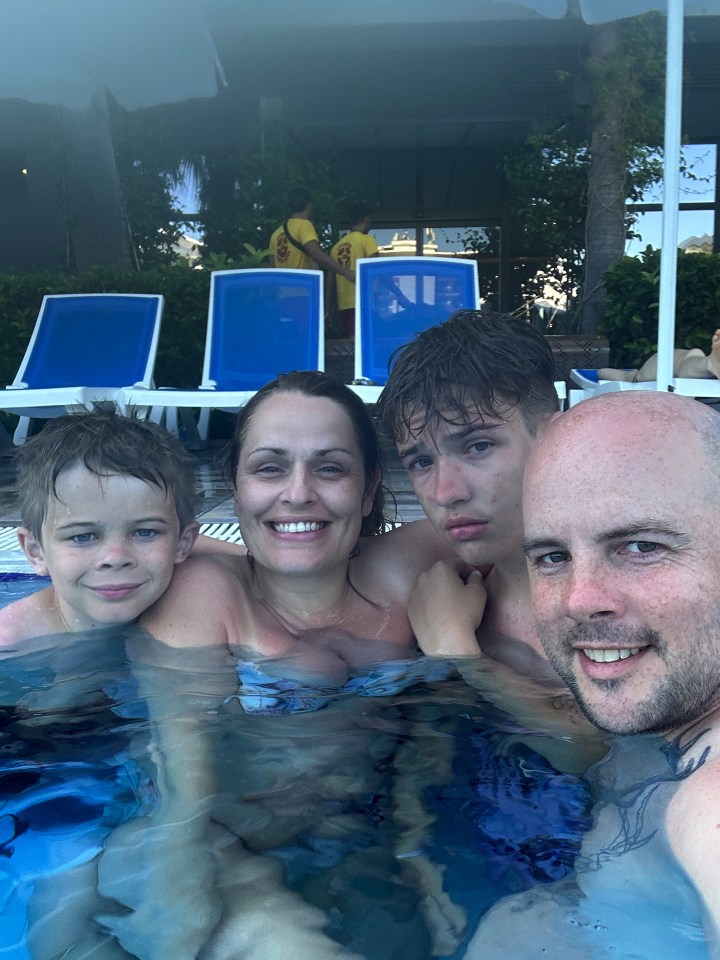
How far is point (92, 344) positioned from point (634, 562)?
261 inches

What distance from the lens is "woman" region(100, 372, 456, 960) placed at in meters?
1.71

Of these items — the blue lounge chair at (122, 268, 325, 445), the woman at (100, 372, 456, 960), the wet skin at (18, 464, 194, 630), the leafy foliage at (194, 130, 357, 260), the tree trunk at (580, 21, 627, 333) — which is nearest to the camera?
the woman at (100, 372, 456, 960)

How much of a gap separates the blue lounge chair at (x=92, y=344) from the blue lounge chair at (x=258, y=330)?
0.45 metres

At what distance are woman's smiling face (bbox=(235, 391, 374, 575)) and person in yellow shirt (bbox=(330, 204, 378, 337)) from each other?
6.79m

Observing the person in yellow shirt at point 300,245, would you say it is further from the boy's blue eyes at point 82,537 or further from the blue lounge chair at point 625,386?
the boy's blue eyes at point 82,537

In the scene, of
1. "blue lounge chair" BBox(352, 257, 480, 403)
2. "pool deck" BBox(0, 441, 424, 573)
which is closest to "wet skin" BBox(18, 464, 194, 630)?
"pool deck" BBox(0, 441, 424, 573)

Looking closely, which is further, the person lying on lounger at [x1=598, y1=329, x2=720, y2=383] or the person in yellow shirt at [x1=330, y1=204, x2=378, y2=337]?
the person in yellow shirt at [x1=330, y1=204, x2=378, y2=337]

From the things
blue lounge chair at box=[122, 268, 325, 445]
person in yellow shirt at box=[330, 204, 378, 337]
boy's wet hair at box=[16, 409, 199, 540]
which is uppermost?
person in yellow shirt at box=[330, 204, 378, 337]

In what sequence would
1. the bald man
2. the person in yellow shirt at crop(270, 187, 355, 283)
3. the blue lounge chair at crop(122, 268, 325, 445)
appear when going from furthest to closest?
the person in yellow shirt at crop(270, 187, 355, 283)
the blue lounge chair at crop(122, 268, 325, 445)
the bald man

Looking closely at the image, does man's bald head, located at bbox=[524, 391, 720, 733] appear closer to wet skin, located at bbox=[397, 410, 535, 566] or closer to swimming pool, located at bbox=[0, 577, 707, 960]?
swimming pool, located at bbox=[0, 577, 707, 960]

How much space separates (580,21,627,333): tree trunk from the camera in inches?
380

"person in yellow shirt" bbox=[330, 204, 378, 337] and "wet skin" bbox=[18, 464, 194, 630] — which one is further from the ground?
"person in yellow shirt" bbox=[330, 204, 378, 337]

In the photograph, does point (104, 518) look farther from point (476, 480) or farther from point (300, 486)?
point (476, 480)

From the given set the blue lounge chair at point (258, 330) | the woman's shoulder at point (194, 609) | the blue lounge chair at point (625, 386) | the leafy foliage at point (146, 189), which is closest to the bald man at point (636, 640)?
the woman's shoulder at point (194, 609)
